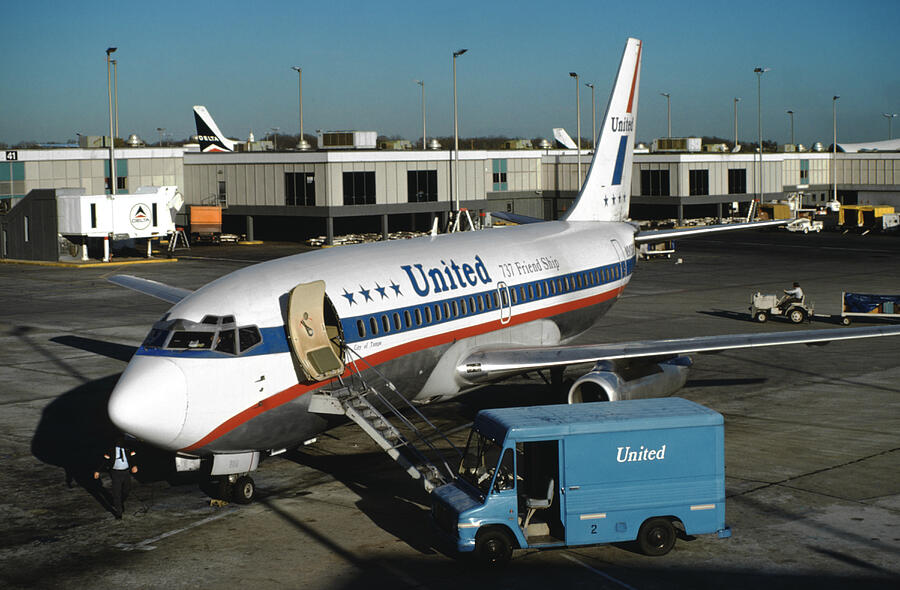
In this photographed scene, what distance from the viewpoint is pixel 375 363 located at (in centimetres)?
2614

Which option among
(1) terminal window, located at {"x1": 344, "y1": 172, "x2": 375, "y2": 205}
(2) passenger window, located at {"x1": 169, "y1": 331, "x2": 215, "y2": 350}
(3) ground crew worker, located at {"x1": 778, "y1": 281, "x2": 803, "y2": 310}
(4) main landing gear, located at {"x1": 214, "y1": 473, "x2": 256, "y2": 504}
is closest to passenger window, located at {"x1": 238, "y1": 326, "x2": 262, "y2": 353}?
(2) passenger window, located at {"x1": 169, "y1": 331, "x2": 215, "y2": 350}

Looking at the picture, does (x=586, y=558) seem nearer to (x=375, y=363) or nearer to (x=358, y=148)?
(x=375, y=363)

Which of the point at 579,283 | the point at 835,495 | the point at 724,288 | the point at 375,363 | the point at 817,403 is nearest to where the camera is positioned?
the point at 835,495

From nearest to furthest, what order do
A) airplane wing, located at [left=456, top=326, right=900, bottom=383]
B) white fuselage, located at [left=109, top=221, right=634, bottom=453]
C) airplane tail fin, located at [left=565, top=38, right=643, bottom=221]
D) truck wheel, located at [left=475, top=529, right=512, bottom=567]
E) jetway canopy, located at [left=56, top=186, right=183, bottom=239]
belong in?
truck wheel, located at [left=475, top=529, right=512, bottom=567] < white fuselage, located at [left=109, top=221, right=634, bottom=453] < airplane wing, located at [left=456, top=326, right=900, bottom=383] < airplane tail fin, located at [left=565, top=38, right=643, bottom=221] < jetway canopy, located at [left=56, top=186, right=183, bottom=239]

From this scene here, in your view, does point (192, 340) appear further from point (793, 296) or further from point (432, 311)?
point (793, 296)

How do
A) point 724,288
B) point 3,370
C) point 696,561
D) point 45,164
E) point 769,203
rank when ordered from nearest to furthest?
1. point 696,561
2. point 3,370
3. point 724,288
4. point 45,164
5. point 769,203

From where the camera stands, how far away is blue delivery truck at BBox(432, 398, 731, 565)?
20078 millimetres

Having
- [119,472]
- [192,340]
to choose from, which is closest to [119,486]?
[119,472]

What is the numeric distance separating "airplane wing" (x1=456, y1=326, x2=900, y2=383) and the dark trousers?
1023cm

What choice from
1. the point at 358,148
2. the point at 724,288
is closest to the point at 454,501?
the point at 724,288

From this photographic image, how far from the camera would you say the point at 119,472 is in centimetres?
2308

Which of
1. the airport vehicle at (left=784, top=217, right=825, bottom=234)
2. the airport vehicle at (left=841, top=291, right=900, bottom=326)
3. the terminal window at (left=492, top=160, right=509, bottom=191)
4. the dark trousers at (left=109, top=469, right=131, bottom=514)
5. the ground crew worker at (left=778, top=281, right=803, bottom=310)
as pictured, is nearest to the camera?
the dark trousers at (left=109, top=469, right=131, bottom=514)

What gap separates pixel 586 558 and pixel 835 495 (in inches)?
285

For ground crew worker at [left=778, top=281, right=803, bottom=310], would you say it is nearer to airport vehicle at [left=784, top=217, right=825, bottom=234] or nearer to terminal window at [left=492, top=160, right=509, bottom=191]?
airport vehicle at [left=784, top=217, right=825, bottom=234]
